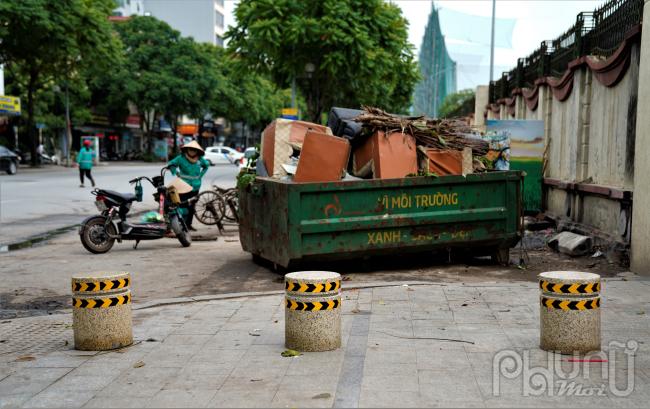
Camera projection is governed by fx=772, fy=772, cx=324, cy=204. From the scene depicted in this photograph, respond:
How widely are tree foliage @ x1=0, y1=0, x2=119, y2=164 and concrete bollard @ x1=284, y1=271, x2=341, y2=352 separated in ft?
94.1

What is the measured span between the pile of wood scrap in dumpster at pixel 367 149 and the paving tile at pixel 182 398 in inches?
188

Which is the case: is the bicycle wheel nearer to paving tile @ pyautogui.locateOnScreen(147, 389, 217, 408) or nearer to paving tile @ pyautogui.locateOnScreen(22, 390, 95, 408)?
paving tile @ pyautogui.locateOnScreen(22, 390, 95, 408)

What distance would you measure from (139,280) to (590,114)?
8.11 m

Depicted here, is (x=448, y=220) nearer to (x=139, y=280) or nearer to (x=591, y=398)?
(x=139, y=280)

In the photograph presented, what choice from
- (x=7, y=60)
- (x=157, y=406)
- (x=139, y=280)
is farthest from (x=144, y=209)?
(x=7, y=60)

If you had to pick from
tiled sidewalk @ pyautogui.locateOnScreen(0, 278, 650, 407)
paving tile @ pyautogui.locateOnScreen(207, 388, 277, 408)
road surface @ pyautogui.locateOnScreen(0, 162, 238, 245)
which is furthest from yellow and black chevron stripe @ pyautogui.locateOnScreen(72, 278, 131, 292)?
road surface @ pyautogui.locateOnScreen(0, 162, 238, 245)

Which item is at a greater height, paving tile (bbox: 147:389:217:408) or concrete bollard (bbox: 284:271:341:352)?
concrete bollard (bbox: 284:271:341:352)

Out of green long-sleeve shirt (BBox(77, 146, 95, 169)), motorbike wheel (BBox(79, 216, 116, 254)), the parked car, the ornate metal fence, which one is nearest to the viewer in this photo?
the ornate metal fence

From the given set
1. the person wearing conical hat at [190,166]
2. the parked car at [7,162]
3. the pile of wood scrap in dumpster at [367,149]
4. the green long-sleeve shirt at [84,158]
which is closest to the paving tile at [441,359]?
the pile of wood scrap in dumpster at [367,149]

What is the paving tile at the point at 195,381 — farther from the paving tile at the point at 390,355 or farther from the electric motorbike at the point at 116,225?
the electric motorbike at the point at 116,225

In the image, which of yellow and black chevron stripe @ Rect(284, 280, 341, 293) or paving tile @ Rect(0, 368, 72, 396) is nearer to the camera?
paving tile @ Rect(0, 368, 72, 396)

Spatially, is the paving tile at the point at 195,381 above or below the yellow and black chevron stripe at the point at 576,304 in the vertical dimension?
below

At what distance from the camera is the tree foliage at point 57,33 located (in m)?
32.1

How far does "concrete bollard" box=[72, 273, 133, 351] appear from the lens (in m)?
6.26
